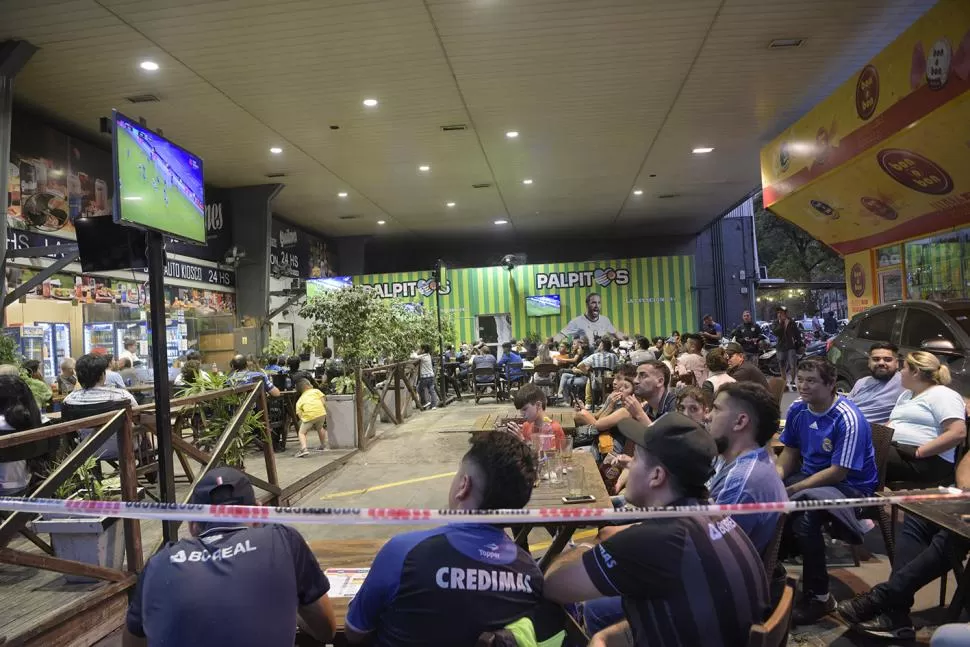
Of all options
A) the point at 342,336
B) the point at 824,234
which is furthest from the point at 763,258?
the point at 342,336

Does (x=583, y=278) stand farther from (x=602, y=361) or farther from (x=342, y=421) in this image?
(x=342, y=421)

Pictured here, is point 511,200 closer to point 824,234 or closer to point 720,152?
point 720,152

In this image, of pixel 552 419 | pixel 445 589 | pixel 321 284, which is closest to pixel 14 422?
pixel 552 419

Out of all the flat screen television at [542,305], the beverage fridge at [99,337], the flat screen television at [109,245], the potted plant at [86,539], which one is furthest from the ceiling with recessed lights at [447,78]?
the flat screen television at [542,305]

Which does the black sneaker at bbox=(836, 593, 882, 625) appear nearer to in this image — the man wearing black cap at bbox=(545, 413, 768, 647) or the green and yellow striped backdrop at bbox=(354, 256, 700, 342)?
the man wearing black cap at bbox=(545, 413, 768, 647)

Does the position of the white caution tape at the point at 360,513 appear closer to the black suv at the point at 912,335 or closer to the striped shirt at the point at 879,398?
the striped shirt at the point at 879,398

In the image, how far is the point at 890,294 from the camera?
31.9ft

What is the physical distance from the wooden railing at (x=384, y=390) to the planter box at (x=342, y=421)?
141mm

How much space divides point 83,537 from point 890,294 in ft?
34.1

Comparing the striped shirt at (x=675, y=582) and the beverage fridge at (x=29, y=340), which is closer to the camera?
the striped shirt at (x=675, y=582)

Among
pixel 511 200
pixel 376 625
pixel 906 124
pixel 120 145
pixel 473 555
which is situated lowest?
pixel 376 625

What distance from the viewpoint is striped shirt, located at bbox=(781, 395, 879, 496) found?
10.7 ft

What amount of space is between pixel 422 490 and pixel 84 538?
3164mm

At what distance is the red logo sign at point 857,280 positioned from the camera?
10.5 meters
